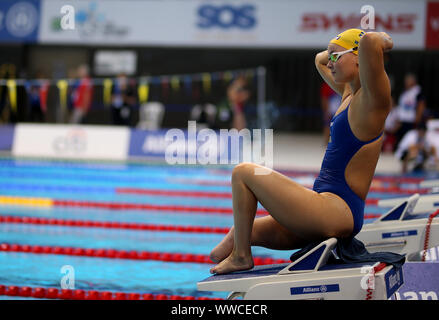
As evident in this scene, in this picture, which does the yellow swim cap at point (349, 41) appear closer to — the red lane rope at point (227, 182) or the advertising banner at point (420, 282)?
the advertising banner at point (420, 282)

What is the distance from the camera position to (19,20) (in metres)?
18.5

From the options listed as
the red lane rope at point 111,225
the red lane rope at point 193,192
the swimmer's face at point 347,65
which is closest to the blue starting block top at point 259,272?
the swimmer's face at point 347,65

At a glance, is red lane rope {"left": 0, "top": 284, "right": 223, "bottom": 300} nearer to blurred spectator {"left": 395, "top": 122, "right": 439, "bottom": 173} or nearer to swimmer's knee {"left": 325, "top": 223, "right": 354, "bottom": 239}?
swimmer's knee {"left": 325, "top": 223, "right": 354, "bottom": 239}

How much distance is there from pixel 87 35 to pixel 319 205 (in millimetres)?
16960

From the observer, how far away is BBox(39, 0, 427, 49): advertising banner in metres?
18.0

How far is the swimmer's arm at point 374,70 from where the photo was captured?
8.80 ft

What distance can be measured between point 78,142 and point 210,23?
25.4 ft

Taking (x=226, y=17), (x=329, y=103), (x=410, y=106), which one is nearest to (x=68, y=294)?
(x=410, y=106)

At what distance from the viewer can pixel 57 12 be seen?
18.4m

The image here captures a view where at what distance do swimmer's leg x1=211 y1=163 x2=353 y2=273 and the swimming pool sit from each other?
1.13 meters

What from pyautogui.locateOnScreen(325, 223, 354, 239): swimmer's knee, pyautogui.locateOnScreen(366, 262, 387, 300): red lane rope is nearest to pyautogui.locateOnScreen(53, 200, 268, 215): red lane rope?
pyautogui.locateOnScreen(325, 223, 354, 239): swimmer's knee

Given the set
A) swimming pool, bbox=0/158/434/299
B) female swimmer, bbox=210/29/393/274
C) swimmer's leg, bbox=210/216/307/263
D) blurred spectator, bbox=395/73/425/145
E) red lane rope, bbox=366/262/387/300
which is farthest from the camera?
blurred spectator, bbox=395/73/425/145
